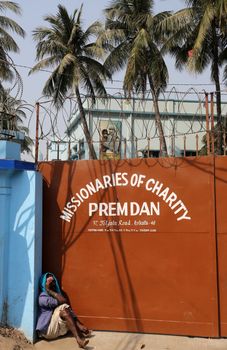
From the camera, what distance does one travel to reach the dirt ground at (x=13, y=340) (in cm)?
563

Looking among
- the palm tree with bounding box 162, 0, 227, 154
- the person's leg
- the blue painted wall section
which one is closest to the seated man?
the person's leg

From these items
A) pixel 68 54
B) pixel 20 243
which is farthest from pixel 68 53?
pixel 20 243

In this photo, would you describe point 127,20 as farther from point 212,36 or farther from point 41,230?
point 41,230

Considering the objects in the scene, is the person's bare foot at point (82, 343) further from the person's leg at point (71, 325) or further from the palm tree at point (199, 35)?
the palm tree at point (199, 35)

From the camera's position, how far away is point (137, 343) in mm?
5781

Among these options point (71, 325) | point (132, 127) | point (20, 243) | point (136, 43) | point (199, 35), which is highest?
point (136, 43)

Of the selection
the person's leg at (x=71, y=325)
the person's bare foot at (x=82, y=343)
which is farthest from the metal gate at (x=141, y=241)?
the person's bare foot at (x=82, y=343)

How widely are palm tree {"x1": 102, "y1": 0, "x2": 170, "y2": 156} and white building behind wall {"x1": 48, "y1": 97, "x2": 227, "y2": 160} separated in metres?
1.03

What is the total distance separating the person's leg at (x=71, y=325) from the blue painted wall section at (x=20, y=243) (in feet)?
1.57

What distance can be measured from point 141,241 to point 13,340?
210 centimetres

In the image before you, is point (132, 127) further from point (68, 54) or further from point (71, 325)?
point (71, 325)

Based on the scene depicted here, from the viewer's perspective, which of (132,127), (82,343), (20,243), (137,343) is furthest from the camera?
(132,127)

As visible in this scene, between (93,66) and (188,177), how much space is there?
50.6 ft

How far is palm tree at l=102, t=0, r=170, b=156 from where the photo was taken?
1833cm
